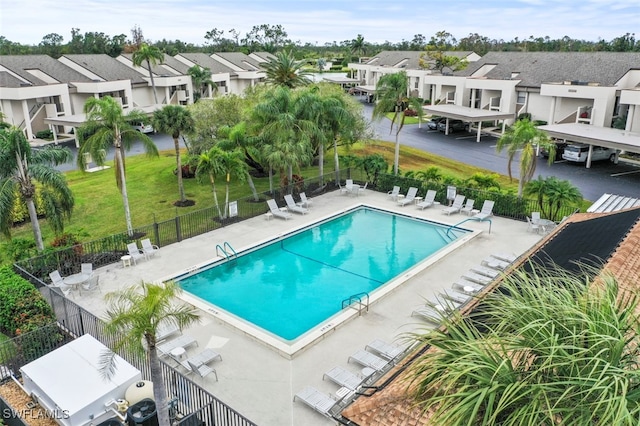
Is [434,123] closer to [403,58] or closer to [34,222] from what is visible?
[403,58]

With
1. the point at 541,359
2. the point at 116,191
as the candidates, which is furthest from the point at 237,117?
the point at 541,359

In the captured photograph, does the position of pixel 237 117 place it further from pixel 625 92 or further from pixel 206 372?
pixel 625 92

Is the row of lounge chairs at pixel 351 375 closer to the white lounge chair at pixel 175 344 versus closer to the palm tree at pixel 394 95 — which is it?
the white lounge chair at pixel 175 344

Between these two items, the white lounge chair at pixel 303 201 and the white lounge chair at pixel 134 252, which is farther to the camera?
the white lounge chair at pixel 303 201

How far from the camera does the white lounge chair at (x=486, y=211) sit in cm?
2135

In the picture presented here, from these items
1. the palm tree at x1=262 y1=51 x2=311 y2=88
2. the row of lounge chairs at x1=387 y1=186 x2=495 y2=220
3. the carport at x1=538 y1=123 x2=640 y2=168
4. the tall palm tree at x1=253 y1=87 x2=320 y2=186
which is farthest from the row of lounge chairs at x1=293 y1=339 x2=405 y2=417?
the carport at x1=538 y1=123 x2=640 y2=168

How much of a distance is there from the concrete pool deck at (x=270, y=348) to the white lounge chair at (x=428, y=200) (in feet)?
2.47

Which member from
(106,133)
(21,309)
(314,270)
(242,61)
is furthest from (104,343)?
(242,61)

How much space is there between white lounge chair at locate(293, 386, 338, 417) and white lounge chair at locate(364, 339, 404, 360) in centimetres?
196

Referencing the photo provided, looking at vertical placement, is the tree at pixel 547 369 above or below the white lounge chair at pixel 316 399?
above

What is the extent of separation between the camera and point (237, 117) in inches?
1095

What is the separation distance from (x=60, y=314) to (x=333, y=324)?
26.0 ft

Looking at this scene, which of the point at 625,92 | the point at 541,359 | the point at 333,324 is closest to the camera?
the point at 541,359

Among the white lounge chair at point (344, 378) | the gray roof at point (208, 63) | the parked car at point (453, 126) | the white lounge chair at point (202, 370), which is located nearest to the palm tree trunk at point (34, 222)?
→ the white lounge chair at point (202, 370)
